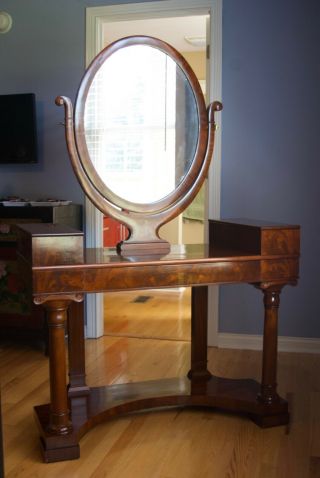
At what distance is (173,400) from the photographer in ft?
7.26

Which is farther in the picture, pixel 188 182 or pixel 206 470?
pixel 188 182

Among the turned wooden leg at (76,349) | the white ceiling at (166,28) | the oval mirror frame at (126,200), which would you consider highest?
the white ceiling at (166,28)

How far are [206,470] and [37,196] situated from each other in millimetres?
2177

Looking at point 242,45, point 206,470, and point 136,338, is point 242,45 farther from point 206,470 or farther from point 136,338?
point 206,470

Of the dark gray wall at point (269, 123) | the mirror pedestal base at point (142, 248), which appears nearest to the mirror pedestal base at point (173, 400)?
the mirror pedestal base at point (142, 248)

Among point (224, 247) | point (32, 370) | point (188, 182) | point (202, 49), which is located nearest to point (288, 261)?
point (224, 247)

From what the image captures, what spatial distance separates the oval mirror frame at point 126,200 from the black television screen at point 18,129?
4.75ft

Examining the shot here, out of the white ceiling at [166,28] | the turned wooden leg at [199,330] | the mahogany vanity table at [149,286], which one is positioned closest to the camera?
the mahogany vanity table at [149,286]

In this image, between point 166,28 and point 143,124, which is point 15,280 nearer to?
point 143,124

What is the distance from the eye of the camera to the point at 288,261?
2064mm

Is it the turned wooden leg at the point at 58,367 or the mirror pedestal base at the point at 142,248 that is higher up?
the mirror pedestal base at the point at 142,248

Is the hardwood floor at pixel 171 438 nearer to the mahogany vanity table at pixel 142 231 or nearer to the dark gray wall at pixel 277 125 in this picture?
the mahogany vanity table at pixel 142 231

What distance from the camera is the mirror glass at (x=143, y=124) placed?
6.68 feet

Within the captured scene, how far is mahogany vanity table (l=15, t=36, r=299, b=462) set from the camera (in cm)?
190
